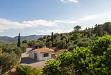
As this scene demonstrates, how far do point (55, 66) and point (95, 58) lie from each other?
15.8 ft

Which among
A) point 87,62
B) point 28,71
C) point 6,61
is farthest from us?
point 6,61

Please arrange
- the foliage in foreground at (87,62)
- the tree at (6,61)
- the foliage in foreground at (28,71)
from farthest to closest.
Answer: the tree at (6,61) < the foliage in foreground at (28,71) < the foliage in foreground at (87,62)

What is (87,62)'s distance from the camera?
23797 millimetres

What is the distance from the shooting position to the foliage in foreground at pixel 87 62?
Result: 2169cm

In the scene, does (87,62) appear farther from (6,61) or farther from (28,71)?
(6,61)

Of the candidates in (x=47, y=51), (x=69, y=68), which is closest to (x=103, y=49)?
(x=69, y=68)

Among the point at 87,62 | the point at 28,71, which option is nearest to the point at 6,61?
the point at 28,71

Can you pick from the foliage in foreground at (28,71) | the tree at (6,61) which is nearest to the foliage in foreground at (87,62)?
the foliage in foreground at (28,71)

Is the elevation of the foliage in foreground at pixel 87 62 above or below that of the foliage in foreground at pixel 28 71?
above

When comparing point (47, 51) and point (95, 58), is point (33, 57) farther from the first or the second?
point (95, 58)

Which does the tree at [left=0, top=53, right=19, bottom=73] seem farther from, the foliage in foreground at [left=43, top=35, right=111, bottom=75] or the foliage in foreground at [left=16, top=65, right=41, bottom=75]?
the foliage in foreground at [left=43, top=35, right=111, bottom=75]

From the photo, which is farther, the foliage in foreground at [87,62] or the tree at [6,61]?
the tree at [6,61]

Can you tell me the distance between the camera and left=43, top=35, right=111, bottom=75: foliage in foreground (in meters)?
21.7

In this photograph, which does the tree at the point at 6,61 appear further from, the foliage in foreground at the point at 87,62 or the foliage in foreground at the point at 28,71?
the foliage in foreground at the point at 87,62
